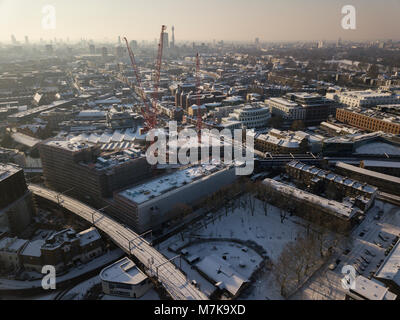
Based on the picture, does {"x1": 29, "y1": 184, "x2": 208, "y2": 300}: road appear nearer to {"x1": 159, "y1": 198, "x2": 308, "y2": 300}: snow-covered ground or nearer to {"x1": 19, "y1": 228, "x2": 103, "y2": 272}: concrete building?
{"x1": 19, "y1": 228, "x2": 103, "y2": 272}: concrete building

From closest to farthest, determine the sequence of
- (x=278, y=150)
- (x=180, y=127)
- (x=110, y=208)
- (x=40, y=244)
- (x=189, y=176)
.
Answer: (x=40, y=244), (x=110, y=208), (x=189, y=176), (x=278, y=150), (x=180, y=127)

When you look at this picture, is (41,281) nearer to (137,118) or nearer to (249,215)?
(249,215)

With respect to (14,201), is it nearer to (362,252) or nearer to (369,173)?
(362,252)

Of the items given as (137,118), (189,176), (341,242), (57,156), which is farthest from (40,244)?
(137,118)

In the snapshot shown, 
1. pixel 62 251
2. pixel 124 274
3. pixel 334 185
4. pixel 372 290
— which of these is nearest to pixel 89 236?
pixel 62 251

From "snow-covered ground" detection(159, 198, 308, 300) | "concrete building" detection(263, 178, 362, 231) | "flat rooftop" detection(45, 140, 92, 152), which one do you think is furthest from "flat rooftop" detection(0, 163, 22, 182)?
"concrete building" detection(263, 178, 362, 231)

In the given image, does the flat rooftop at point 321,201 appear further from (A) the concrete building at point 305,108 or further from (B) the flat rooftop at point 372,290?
(A) the concrete building at point 305,108
